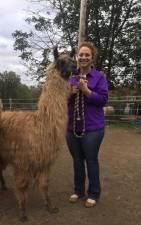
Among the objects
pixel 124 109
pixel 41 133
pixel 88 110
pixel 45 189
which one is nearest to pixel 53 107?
pixel 41 133

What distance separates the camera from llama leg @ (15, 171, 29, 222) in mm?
4509

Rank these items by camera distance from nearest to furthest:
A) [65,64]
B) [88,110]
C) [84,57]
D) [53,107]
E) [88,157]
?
[65,64] < [53,107] < [84,57] < [88,110] < [88,157]

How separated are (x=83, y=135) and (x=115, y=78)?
44.8 feet

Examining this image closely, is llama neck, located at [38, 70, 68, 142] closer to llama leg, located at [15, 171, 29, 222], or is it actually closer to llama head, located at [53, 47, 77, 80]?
llama head, located at [53, 47, 77, 80]

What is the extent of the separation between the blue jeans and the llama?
1.14ft

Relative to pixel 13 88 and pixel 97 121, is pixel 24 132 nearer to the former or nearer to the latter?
pixel 97 121

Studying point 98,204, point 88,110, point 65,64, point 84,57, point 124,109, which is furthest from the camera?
point 124,109

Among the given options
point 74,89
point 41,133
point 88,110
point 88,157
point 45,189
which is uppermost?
point 74,89

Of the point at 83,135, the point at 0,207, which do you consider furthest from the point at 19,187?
the point at 83,135

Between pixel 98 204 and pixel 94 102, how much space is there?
1.42 m

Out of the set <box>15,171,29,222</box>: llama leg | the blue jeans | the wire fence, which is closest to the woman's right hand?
the blue jeans

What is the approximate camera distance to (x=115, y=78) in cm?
1822

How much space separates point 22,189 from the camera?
455cm

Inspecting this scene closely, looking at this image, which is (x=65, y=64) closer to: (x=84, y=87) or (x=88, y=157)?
(x=84, y=87)
